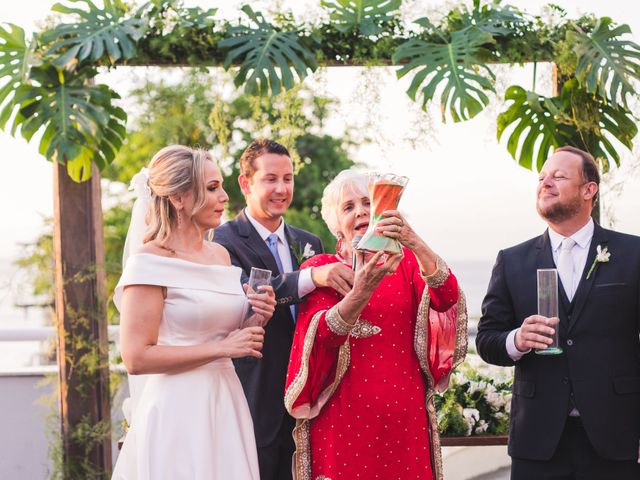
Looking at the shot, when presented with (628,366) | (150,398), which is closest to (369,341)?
(150,398)

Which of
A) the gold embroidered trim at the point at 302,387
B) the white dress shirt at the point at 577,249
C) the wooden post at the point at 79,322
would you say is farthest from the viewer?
the wooden post at the point at 79,322

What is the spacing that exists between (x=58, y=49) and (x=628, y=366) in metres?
3.04

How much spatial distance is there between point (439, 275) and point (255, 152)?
1.13 metres

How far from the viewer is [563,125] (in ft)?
15.1

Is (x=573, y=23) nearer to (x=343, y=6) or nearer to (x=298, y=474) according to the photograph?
(x=343, y=6)

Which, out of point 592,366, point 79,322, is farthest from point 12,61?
point 592,366

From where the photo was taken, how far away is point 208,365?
299 centimetres

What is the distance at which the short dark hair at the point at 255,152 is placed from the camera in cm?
369

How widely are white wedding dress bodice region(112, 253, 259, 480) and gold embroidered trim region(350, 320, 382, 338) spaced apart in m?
0.42

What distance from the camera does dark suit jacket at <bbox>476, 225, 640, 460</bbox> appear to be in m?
3.27

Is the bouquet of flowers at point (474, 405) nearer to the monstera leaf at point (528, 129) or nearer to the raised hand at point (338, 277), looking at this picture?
the monstera leaf at point (528, 129)

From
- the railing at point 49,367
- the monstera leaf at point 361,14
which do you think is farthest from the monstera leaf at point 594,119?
the railing at point 49,367

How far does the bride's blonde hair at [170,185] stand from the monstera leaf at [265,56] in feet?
4.18

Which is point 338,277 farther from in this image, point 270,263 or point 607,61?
point 607,61
